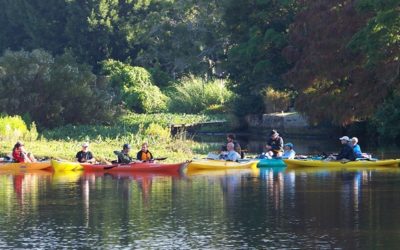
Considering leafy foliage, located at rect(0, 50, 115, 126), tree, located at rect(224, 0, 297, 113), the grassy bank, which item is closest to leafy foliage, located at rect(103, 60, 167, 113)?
tree, located at rect(224, 0, 297, 113)

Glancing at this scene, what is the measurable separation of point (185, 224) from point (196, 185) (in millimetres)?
9387

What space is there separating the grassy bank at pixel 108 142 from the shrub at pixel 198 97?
15.5 m

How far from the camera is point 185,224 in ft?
85.6

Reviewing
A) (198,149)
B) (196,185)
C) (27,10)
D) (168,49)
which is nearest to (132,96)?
(168,49)

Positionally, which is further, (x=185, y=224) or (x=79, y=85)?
(x=79, y=85)

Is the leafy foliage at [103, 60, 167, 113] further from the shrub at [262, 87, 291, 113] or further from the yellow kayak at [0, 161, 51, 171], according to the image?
the yellow kayak at [0, 161, 51, 171]

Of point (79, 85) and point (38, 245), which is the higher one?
point (79, 85)

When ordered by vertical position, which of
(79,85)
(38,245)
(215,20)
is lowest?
(38,245)

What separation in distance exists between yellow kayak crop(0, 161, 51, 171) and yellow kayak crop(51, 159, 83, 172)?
2.60ft

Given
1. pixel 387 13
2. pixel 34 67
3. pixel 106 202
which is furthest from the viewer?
pixel 34 67

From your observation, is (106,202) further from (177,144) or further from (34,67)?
(34,67)

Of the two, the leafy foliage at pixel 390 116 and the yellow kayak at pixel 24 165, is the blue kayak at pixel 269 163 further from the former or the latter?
the leafy foliage at pixel 390 116

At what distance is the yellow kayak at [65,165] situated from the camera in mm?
40312

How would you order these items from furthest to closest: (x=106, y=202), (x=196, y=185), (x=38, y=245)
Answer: (x=196, y=185), (x=106, y=202), (x=38, y=245)
